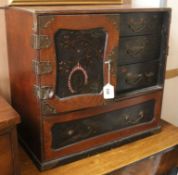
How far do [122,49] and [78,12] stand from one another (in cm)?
29

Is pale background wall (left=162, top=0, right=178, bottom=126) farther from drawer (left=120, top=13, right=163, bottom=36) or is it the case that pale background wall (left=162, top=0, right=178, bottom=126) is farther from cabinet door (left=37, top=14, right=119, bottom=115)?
cabinet door (left=37, top=14, right=119, bottom=115)

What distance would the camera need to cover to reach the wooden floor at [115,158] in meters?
1.10

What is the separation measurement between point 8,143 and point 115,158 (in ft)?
1.65

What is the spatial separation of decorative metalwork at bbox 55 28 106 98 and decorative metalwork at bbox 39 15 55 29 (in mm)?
51

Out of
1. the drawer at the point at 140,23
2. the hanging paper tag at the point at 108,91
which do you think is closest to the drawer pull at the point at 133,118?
the hanging paper tag at the point at 108,91

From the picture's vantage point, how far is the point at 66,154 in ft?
3.72

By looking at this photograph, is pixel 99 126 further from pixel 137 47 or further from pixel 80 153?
pixel 137 47

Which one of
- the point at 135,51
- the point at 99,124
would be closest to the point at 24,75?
the point at 99,124

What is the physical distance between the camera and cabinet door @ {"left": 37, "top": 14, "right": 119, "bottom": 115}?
951mm

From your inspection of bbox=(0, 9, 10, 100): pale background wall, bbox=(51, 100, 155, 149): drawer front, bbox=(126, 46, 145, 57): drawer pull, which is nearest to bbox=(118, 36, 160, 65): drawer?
bbox=(126, 46, 145, 57): drawer pull

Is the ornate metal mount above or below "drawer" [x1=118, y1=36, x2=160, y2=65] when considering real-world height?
below

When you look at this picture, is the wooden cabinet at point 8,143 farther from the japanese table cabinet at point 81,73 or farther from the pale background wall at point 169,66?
the pale background wall at point 169,66

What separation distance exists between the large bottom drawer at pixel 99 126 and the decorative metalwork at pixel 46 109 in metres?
0.03

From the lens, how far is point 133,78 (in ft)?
4.09
